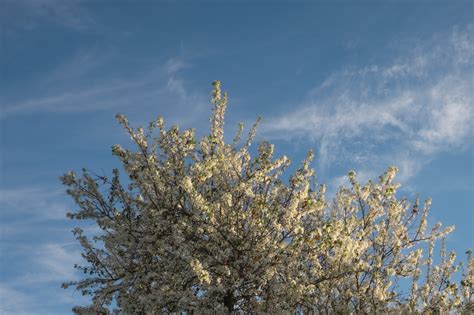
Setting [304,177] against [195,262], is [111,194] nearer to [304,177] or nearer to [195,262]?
[195,262]

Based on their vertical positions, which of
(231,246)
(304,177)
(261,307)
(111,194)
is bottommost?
(261,307)

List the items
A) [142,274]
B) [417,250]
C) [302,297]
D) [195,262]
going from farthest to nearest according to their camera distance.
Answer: [417,250], [142,274], [302,297], [195,262]

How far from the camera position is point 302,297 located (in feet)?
43.5

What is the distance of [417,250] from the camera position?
50.6 feet

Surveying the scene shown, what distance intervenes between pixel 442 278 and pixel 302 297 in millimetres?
5247

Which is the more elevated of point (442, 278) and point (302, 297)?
point (442, 278)

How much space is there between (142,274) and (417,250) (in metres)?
8.07

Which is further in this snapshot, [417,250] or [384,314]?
[417,250]

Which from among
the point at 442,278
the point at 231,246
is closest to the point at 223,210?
the point at 231,246

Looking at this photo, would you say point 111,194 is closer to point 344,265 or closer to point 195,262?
point 195,262

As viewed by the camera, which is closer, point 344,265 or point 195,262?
point 195,262

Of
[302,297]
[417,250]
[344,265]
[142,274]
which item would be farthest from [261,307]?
[417,250]

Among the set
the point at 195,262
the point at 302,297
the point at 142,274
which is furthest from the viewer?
the point at 142,274

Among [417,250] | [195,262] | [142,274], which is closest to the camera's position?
[195,262]
